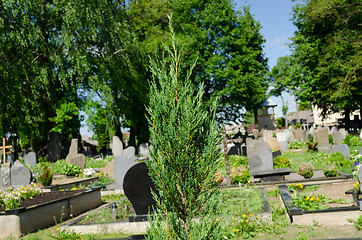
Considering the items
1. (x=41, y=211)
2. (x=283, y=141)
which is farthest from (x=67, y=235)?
(x=283, y=141)

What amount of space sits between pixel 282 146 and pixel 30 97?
714 inches

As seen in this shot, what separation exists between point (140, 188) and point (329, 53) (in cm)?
2633

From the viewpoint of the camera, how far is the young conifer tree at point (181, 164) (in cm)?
350

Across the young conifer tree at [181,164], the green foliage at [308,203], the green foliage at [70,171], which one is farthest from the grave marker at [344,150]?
the young conifer tree at [181,164]

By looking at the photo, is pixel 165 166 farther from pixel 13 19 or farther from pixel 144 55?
pixel 144 55

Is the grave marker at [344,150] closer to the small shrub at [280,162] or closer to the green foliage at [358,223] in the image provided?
the small shrub at [280,162]

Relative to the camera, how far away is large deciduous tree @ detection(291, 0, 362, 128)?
27406 mm

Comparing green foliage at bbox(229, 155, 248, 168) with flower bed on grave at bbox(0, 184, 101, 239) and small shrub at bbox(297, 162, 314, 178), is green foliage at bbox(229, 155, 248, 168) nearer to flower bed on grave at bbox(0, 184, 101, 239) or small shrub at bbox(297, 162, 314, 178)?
small shrub at bbox(297, 162, 314, 178)

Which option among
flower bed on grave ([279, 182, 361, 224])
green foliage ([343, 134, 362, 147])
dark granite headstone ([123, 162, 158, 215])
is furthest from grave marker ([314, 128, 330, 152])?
dark granite headstone ([123, 162, 158, 215])

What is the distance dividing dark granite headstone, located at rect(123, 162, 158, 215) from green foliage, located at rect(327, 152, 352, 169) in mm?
9339

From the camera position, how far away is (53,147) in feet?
82.6

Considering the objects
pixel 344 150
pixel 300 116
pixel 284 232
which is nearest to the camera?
pixel 284 232

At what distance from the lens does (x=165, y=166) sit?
11.6 ft

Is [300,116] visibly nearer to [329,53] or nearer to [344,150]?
[329,53]
